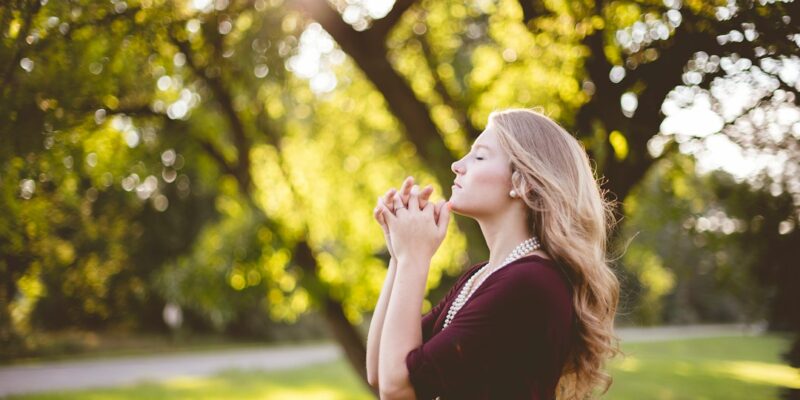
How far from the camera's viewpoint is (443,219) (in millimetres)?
2137

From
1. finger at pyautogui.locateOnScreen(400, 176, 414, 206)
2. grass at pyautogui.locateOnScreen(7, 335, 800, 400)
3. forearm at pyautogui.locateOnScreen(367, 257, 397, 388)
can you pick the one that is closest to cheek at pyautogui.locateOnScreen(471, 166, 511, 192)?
finger at pyautogui.locateOnScreen(400, 176, 414, 206)

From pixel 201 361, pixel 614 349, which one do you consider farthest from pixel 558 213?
pixel 201 361

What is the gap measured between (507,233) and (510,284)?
343mm

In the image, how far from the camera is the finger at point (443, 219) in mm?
2109

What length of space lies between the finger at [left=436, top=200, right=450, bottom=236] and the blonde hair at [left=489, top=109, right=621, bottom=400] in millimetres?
232

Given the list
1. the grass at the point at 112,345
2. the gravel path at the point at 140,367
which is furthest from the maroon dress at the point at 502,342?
the grass at the point at 112,345

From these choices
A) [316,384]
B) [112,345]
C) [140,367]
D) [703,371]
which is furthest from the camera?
[112,345]

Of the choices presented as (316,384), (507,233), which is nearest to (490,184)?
(507,233)

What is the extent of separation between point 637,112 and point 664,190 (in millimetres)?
1910

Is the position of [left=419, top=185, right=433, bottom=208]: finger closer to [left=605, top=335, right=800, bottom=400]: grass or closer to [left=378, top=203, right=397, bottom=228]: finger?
[left=378, top=203, right=397, bottom=228]: finger

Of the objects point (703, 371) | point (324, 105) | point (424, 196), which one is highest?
point (424, 196)

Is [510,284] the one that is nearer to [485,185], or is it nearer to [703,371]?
[485,185]

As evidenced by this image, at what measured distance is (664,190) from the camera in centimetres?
582

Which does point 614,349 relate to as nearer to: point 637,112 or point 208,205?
point 637,112
